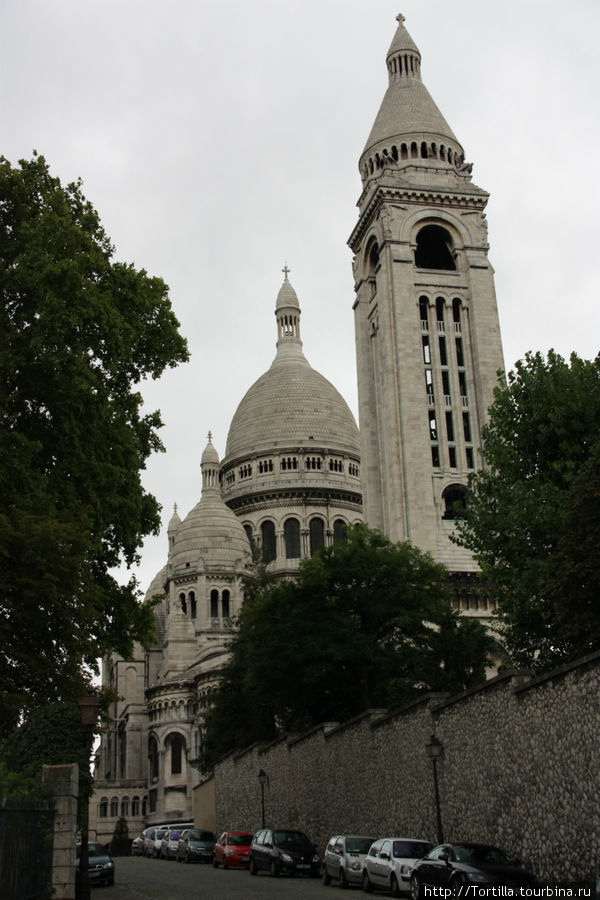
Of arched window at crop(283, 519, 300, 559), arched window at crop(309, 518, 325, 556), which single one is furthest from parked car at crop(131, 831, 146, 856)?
arched window at crop(309, 518, 325, 556)

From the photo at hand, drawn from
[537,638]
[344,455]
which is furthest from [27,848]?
[344,455]

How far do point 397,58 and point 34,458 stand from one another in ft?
192

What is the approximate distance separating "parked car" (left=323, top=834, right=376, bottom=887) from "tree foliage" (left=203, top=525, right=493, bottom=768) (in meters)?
9.37

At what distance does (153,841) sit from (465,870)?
33259mm

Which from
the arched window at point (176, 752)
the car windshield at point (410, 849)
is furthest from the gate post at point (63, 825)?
the arched window at point (176, 752)

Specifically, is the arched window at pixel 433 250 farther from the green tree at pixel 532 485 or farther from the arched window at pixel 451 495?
the green tree at pixel 532 485

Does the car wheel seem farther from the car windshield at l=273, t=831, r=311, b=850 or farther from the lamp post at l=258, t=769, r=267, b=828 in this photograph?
the lamp post at l=258, t=769, r=267, b=828

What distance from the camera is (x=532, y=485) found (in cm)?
3003

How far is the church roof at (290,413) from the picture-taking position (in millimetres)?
97312

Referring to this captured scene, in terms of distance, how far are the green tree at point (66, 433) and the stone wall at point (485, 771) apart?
7.56 m

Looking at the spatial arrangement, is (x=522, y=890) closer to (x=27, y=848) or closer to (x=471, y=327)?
(x=27, y=848)

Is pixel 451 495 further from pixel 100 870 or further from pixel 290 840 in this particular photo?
pixel 100 870

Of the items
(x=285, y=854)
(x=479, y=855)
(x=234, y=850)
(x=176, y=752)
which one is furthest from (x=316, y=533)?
(x=479, y=855)

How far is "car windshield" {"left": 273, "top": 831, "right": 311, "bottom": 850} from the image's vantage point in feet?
91.0
